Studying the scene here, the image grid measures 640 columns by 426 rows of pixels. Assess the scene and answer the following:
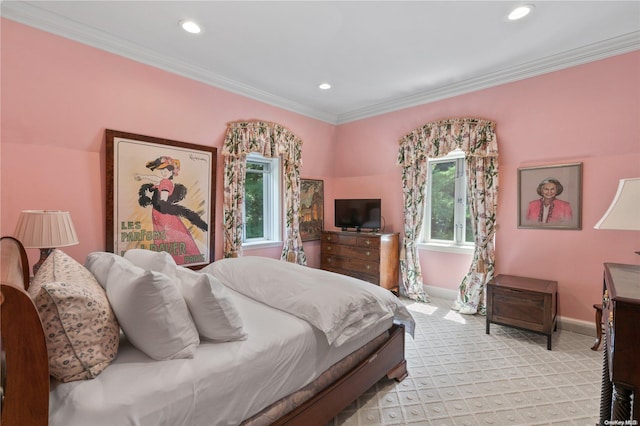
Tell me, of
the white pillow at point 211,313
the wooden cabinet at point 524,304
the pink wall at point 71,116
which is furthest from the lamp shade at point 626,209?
the pink wall at point 71,116

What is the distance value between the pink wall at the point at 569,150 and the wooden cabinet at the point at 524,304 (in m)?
0.33

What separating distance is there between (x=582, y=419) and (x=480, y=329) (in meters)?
1.33

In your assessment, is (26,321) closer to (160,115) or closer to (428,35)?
(160,115)

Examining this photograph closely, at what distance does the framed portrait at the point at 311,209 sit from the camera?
181 inches

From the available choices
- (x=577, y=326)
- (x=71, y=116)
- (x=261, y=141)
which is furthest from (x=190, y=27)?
(x=577, y=326)

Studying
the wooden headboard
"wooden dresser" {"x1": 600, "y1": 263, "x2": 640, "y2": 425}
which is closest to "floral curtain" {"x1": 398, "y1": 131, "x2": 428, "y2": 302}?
"wooden dresser" {"x1": 600, "y1": 263, "x2": 640, "y2": 425}

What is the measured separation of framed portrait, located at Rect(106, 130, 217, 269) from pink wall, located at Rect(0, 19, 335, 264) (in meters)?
0.10

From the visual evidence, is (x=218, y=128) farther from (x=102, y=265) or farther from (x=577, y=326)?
(x=577, y=326)

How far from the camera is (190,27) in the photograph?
2.55m

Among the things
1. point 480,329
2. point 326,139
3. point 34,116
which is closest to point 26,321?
point 34,116

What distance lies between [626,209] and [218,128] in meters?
3.66

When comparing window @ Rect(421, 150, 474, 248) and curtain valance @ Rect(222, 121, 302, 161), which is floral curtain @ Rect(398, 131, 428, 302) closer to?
window @ Rect(421, 150, 474, 248)

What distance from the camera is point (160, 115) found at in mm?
3096

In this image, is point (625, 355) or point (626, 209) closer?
point (625, 355)
